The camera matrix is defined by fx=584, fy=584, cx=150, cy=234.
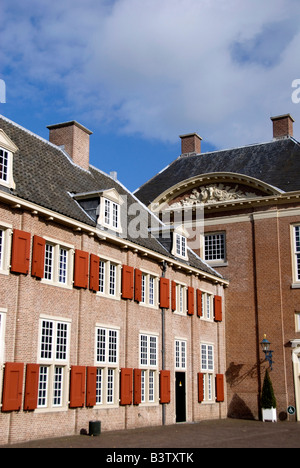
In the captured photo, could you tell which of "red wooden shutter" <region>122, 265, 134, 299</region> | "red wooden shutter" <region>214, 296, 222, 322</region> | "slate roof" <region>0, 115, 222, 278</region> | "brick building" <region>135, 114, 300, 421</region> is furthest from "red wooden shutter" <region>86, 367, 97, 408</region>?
"brick building" <region>135, 114, 300, 421</region>

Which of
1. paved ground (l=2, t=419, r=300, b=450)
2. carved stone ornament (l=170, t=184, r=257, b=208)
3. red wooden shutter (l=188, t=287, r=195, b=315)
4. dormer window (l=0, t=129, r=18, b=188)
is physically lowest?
paved ground (l=2, t=419, r=300, b=450)

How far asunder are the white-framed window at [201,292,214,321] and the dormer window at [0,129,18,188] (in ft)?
44.6

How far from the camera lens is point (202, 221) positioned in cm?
3133

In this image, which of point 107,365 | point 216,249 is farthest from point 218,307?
point 107,365

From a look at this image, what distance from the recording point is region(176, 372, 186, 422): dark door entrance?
2428 centimetres

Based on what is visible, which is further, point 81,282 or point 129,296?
point 129,296

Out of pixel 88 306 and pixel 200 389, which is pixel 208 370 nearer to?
pixel 200 389

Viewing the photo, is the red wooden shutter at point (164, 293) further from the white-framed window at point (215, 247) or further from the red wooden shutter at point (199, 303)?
the white-framed window at point (215, 247)

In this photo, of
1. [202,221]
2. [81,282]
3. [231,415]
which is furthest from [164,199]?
[81,282]

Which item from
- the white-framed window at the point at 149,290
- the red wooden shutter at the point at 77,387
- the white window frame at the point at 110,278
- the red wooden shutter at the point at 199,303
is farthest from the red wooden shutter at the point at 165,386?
the red wooden shutter at the point at 77,387

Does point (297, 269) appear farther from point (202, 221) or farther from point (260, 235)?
point (202, 221)

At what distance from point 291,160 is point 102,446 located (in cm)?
2101

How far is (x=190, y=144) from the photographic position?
37.3 metres

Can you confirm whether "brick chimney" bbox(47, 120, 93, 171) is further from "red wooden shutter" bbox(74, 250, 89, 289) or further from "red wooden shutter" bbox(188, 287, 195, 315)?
"red wooden shutter" bbox(74, 250, 89, 289)
